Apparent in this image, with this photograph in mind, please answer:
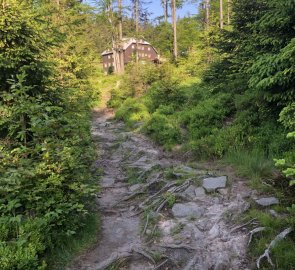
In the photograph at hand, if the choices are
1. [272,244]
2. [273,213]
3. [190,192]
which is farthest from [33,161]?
[273,213]

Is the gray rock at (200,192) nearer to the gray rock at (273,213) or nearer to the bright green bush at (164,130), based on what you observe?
the gray rock at (273,213)

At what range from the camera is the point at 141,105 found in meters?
15.8

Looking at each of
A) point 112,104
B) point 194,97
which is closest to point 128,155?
point 194,97

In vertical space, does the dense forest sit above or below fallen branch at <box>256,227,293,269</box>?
above

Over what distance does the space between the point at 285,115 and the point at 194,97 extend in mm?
7297

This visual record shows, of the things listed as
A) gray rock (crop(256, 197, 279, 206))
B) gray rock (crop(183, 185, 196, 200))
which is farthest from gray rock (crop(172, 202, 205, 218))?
gray rock (crop(256, 197, 279, 206))

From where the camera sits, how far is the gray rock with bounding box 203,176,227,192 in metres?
6.06


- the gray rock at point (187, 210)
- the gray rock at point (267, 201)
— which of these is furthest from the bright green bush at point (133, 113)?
the gray rock at point (267, 201)

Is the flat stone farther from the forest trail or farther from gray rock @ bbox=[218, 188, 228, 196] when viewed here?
gray rock @ bbox=[218, 188, 228, 196]

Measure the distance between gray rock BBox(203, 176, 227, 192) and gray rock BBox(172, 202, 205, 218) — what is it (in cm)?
61

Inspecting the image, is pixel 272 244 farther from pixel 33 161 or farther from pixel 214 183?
pixel 33 161

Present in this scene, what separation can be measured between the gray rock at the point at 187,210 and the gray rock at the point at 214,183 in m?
0.61

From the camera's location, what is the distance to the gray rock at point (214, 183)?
6.06 meters

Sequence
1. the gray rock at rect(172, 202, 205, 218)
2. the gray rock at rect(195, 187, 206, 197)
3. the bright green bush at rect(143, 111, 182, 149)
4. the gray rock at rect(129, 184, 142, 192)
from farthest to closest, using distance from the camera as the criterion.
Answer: the bright green bush at rect(143, 111, 182, 149) → the gray rock at rect(129, 184, 142, 192) → the gray rock at rect(195, 187, 206, 197) → the gray rock at rect(172, 202, 205, 218)
